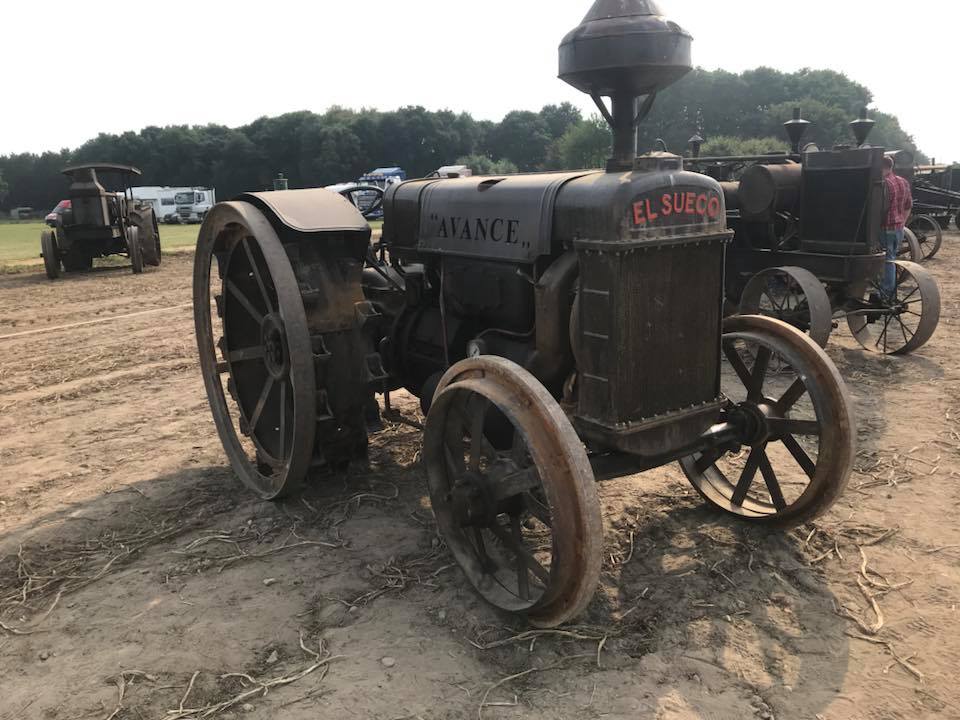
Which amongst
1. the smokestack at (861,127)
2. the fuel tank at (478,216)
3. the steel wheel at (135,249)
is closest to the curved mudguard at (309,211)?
the fuel tank at (478,216)

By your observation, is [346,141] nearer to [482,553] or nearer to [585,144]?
[585,144]

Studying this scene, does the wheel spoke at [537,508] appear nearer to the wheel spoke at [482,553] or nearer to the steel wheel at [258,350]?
the wheel spoke at [482,553]

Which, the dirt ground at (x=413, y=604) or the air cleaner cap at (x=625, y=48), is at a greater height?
the air cleaner cap at (x=625, y=48)

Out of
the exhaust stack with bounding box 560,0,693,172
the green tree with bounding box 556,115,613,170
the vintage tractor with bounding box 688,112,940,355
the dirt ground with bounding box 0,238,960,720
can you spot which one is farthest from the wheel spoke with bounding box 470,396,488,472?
the green tree with bounding box 556,115,613,170

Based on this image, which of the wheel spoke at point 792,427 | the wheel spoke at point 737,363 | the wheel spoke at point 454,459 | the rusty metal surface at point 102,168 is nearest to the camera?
the wheel spoke at point 454,459

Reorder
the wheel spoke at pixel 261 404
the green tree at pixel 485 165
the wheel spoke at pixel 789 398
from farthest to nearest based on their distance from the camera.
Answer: the green tree at pixel 485 165 → the wheel spoke at pixel 261 404 → the wheel spoke at pixel 789 398

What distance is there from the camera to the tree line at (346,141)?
55.2 m

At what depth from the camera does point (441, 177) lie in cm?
403

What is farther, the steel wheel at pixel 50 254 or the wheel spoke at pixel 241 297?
the steel wheel at pixel 50 254

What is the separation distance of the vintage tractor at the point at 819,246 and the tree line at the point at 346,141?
48.9 metres

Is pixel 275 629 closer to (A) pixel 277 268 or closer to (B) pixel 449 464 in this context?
(B) pixel 449 464

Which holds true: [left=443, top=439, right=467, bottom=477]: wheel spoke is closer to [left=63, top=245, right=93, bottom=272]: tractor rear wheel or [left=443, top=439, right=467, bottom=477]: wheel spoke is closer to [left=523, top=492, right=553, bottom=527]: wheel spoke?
[left=523, top=492, right=553, bottom=527]: wheel spoke

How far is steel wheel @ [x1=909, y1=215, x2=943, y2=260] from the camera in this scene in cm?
1385

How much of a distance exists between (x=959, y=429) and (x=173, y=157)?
6118 centimetres
